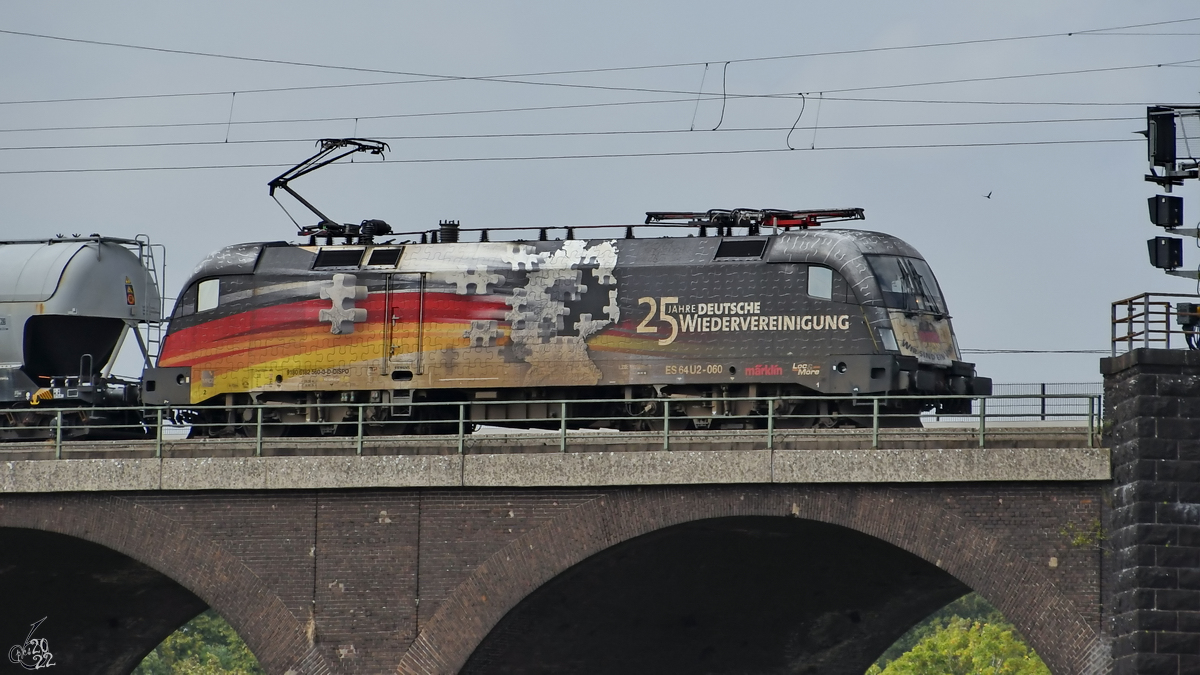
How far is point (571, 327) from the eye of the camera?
31.8 meters

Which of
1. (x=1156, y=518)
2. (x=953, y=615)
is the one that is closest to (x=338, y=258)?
(x=1156, y=518)

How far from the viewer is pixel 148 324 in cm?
3728

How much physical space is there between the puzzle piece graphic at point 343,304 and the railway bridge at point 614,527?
4.32 m

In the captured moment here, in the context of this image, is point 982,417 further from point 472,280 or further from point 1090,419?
point 472,280

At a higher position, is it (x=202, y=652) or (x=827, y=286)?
(x=827, y=286)

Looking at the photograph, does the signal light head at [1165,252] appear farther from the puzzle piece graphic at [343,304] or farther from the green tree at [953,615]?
the green tree at [953,615]

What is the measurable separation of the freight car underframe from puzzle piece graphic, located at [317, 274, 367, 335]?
3.97ft

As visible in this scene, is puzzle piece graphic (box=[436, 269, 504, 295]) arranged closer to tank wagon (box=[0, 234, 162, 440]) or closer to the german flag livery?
the german flag livery

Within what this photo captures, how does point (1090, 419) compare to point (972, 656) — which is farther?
point (972, 656)

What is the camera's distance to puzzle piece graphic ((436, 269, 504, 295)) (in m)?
32.4

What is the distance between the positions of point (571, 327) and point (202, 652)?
153 ft

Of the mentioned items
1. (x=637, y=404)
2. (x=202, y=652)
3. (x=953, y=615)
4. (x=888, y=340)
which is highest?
(x=888, y=340)

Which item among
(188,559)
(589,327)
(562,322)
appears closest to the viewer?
(188,559)

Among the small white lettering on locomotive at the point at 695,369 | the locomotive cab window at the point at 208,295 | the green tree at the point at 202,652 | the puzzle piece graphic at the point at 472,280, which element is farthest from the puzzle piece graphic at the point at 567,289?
the green tree at the point at 202,652
